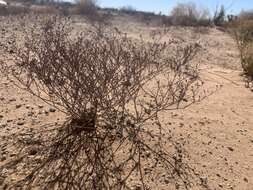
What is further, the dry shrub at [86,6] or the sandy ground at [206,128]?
the dry shrub at [86,6]

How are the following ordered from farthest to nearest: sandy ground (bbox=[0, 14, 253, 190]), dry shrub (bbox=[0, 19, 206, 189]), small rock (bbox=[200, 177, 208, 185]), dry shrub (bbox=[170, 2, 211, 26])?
dry shrub (bbox=[170, 2, 211, 26])
sandy ground (bbox=[0, 14, 253, 190])
small rock (bbox=[200, 177, 208, 185])
dry shrub (bbox=[0, 19, 206, 189])

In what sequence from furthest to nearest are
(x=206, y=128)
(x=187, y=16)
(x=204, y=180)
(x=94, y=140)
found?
(x=187, y=16), (x=206, y=128), (x=94, y=140), (x=204, y=180)

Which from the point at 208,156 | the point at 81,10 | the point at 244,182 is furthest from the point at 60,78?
the point at 81,10

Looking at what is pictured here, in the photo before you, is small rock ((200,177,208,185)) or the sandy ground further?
the sandy ground

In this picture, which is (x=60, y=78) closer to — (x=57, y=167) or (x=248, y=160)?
(x=57, y=167)

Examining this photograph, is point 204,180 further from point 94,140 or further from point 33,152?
point 33,152

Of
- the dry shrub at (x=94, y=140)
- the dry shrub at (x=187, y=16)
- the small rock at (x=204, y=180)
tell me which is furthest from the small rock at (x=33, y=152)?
the dry shrub at (x=187, y=16)

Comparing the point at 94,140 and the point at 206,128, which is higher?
the point at 94,140

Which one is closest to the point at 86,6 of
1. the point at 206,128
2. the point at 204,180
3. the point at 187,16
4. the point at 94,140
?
the point at 187,16

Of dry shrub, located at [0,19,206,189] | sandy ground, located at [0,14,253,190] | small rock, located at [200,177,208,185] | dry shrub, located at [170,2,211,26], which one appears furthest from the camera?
dry shrub, located at [170,2,211,26]

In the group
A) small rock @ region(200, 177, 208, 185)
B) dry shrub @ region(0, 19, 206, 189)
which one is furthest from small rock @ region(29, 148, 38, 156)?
small rock @ region(200, 177, 208, 185)

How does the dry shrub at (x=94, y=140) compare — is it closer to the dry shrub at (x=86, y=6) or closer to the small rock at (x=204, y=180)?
the small rock at (x=204, y=180)

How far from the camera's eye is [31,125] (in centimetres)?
439

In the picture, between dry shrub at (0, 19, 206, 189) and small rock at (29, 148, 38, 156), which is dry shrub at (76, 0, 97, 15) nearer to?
dry shrub at (0, 19, 206, 189)
